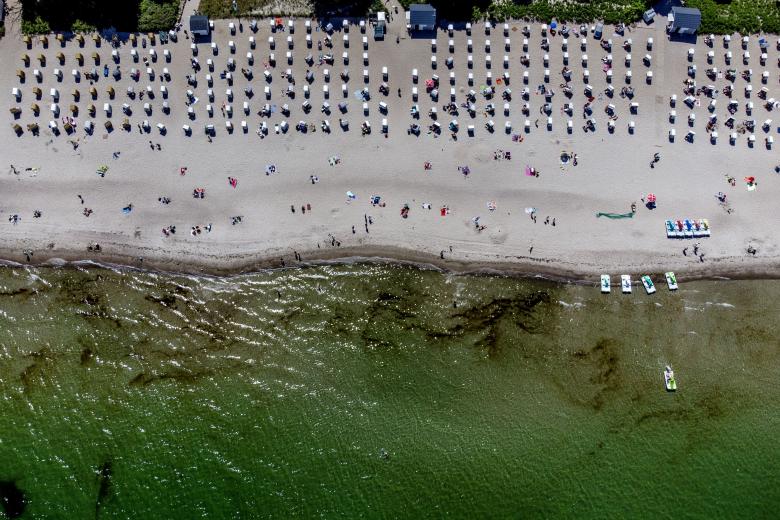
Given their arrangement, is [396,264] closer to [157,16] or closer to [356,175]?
[356,175]

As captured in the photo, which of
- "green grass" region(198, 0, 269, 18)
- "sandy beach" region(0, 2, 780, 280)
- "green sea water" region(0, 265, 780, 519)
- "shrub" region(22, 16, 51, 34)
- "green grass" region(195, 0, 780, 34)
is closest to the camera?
"green sea water" region(0, 265, 780, 519)

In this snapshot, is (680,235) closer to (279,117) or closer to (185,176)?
(279,117)

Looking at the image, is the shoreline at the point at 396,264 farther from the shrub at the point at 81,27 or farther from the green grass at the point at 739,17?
the green grass at the point at 739,17

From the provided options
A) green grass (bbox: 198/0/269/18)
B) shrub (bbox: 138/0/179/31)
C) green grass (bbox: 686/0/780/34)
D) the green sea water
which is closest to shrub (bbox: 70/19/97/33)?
shrub (bbox: 138/0/179/31)

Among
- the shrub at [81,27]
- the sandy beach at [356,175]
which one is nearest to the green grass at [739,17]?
the sandy beach at [356,175]

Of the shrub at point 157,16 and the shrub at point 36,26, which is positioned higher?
the shrub at point 157,16

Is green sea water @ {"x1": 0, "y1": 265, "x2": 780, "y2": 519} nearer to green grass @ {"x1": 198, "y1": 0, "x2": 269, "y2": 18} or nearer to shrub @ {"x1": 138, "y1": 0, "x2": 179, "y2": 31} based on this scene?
shrub @ {"x1": 138, "y1": 0, "x2": 179, "y2": 31}

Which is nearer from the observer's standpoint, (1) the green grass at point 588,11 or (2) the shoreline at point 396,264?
(2) the shoreline at point 396,264

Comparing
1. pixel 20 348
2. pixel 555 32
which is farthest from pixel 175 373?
pixel 555 32
